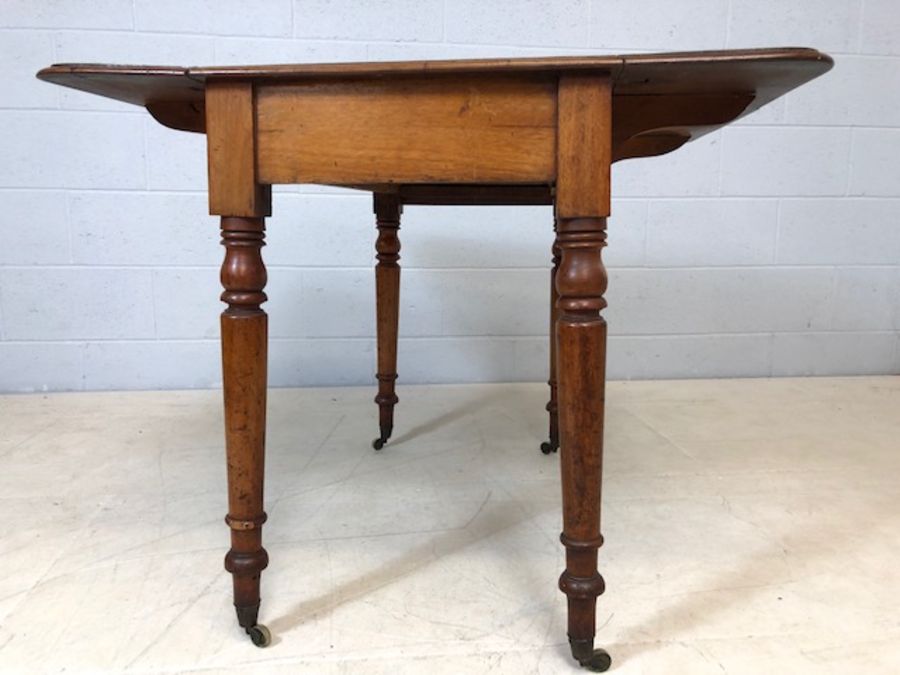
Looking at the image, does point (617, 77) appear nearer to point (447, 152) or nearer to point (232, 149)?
point (447, 152)

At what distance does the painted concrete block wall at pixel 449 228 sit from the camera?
2.14 metres

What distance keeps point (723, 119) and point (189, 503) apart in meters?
1.09

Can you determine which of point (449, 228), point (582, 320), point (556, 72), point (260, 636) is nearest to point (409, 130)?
point (556, 72)

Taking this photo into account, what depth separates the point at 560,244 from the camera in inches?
32.8

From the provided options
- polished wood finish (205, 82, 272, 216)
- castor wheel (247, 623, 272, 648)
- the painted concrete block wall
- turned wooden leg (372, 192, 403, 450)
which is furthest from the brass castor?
the painted concrete block wall

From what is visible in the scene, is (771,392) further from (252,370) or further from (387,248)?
(252,370)

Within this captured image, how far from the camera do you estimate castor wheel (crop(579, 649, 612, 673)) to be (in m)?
0.84

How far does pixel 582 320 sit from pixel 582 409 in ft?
0.34

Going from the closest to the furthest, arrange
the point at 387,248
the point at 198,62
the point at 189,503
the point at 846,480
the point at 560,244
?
the point at 560,244 → the point at 189,503 → the point at 846,480 → the point at 387,248 → the point at 198,62

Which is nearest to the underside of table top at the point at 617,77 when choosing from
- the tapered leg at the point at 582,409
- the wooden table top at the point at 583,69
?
the wooden table top at the point at 583,69

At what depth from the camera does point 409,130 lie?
2.76 feet

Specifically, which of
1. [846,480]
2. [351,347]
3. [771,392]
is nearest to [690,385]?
[771,392]

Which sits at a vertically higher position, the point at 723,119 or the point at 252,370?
the point at 723,119

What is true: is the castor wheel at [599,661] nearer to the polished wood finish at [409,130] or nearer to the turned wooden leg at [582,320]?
the turned wooden leg at [582,320]
